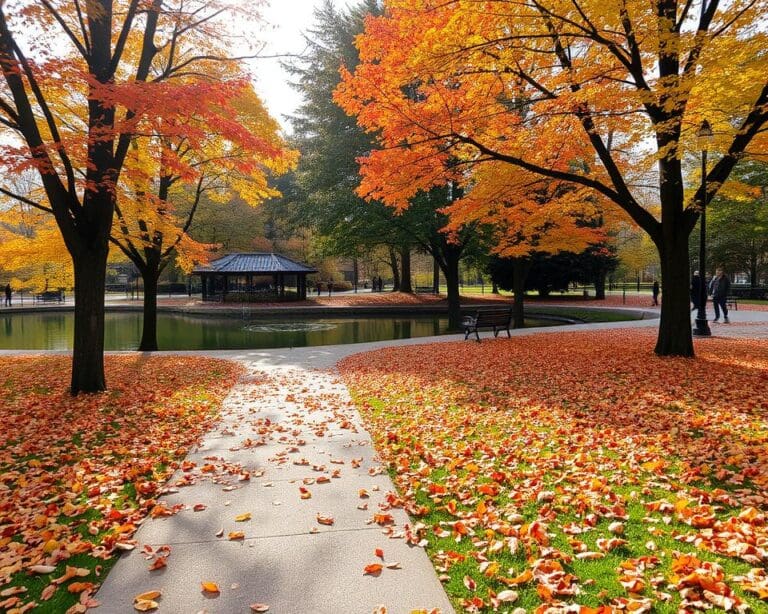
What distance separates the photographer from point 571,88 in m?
9.26

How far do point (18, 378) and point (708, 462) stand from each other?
11098 millimetres

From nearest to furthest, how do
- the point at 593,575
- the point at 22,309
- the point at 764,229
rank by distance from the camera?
1. the point at 593,575
2. the point at 764,229
3. the point at 22,309

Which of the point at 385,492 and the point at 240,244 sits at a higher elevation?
the point at 240,244

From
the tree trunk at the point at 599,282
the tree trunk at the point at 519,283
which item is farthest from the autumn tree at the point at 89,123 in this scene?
the tree trunk at the point at 599,282

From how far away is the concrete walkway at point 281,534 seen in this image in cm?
264

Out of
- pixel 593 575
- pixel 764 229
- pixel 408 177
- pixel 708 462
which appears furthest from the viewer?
pixel 764 229

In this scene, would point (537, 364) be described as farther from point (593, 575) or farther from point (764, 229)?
point (764, 229)

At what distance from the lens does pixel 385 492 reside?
3.97 metres

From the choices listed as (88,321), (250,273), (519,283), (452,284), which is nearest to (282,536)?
(88,321)

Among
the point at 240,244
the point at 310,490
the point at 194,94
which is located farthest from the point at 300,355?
the point at 240,244

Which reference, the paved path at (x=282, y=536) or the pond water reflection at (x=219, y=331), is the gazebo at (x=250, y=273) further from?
the paved path at (x=282, y=536)

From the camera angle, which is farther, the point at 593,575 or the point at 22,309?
the point at 22,309

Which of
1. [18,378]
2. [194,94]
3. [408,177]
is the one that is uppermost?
[194,94]

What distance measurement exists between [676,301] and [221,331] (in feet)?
64.1
